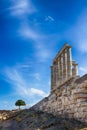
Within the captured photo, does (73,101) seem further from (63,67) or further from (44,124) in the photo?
(63,67)

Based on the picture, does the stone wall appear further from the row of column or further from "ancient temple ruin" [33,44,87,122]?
the row of column

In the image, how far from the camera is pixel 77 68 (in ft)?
126

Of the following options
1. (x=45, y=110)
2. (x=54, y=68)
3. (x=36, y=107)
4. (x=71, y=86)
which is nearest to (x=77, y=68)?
(x=54, y=68)

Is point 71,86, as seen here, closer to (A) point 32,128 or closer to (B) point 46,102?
(A) point 32,128

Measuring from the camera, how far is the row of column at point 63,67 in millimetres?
34759

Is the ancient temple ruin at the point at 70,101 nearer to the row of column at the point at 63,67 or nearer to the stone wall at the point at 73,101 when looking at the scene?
the stone wall at the point at 73,101

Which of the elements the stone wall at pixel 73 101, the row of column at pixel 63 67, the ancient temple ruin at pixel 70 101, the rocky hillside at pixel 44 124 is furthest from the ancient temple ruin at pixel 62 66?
the stone wall at pixel 73 101

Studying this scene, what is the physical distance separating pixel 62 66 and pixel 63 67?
0.29m

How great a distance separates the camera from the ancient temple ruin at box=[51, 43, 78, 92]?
34.7 meters

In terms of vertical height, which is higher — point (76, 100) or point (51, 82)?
point (51, 82)

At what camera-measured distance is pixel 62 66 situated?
3569cm

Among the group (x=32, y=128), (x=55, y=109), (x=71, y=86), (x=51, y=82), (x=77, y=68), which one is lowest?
(x=32, y=128)

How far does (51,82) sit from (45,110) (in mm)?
14961

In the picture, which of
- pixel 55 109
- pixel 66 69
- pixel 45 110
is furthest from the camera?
pixel 66 69
